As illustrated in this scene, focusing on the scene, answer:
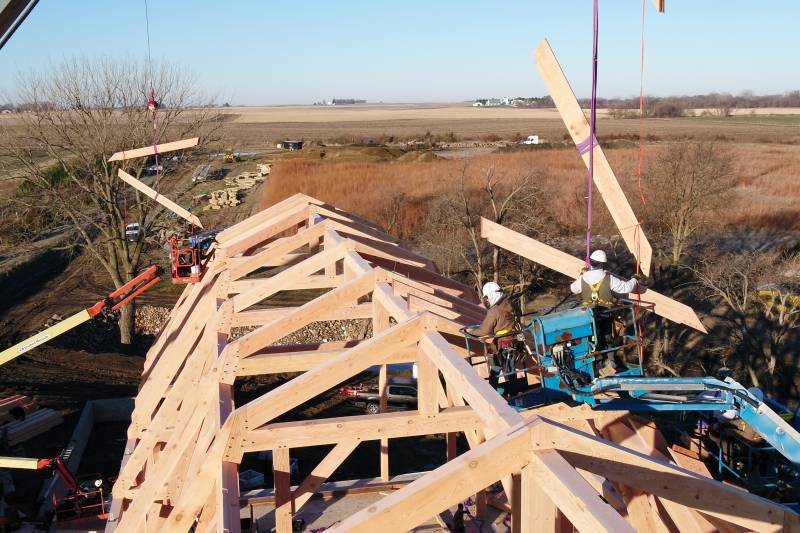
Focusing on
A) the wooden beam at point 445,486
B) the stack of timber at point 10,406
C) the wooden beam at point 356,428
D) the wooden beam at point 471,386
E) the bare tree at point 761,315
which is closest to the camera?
the wooden beam at point 445,486

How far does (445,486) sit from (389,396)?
38.4 feet

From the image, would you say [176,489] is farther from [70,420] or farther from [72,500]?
[70,420]

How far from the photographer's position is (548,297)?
23047 mm

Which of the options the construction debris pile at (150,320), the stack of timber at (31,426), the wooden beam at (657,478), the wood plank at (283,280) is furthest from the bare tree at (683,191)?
the wooden beam at (657,478)

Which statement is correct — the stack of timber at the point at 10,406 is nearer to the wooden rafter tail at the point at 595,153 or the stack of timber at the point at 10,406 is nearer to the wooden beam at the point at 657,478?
the wooden rafter tail at the point at 595,153

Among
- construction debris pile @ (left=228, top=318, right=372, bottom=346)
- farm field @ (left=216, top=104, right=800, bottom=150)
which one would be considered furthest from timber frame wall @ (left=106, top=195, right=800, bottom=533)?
farm field @ (left=216, top=104, right=800, bottom=150)

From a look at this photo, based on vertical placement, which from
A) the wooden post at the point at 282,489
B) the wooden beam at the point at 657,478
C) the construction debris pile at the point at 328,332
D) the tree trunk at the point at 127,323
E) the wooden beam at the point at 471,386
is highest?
the wooden beam at the point at 471,386

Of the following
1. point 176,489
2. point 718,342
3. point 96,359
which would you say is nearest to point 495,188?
point 718,342

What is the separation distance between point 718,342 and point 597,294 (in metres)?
13.7

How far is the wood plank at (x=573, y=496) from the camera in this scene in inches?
129

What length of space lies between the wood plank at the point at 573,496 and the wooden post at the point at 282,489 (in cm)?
355

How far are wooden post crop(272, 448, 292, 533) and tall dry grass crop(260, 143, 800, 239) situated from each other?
59.3ft

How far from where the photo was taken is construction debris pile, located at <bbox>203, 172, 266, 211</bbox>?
38.6 meters

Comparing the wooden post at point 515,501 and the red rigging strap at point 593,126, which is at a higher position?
the red rigging strap at point 593,126
